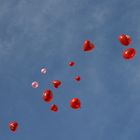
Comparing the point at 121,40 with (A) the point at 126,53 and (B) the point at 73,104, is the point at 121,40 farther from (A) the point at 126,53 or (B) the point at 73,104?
(B) the point at 73,104

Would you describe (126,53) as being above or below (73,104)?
above

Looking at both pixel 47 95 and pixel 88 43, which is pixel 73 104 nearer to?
pixel 47 95

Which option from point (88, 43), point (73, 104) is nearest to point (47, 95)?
point (73, 104)

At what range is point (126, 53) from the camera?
2131 inches

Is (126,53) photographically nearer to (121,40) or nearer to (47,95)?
(121,40)

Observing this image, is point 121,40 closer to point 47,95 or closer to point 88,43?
point 88,43

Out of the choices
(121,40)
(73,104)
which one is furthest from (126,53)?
(73,104)

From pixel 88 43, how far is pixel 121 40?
3706mm

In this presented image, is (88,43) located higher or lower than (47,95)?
higher

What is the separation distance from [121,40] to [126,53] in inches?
56.5

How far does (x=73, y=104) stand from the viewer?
54781mm

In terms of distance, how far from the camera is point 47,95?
5522 cm

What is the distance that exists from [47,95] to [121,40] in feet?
31.0

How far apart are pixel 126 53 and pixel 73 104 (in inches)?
295
